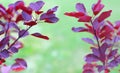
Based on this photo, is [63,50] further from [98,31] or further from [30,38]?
[98,31]

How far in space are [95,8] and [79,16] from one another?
0.17 ft

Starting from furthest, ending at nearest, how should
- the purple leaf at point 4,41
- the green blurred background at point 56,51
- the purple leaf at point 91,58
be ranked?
the green blurred background at point 56,51 < the purple leaf at point 91,58 < the purple leaf at point 4,41

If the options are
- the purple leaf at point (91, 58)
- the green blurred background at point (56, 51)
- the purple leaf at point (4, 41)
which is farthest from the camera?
the green blurred background at point (56, 51)

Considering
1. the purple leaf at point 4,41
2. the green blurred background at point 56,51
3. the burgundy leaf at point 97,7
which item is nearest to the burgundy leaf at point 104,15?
the burgundy leaf at point 97,7

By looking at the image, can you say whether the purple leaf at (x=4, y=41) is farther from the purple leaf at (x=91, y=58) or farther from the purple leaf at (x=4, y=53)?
the purple leaf at (x=91, y=58)

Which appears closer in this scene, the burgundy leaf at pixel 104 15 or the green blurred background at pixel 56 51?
the burgundy leaf at pixel 104 15

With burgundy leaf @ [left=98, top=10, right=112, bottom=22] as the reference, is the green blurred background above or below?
above

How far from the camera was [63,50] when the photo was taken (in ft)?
11.6

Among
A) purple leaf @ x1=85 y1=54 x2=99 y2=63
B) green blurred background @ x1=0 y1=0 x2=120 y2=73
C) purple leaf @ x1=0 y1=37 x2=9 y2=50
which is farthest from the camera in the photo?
green blurred background @ x1=0 y1=0 x2=120 y2=73

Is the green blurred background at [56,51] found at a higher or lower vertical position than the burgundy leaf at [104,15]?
higher

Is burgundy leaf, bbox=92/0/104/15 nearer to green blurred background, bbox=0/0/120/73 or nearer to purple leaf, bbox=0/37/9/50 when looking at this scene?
purple leaf, bbox=0/37/9/50

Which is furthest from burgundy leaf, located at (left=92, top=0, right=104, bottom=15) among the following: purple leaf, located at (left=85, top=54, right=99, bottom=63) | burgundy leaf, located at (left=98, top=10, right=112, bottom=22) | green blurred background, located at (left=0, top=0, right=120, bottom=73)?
green blurred background, located at (left=0, top=0, right=120, bottom=73)

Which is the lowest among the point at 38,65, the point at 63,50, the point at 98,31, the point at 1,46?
the point at 1,46

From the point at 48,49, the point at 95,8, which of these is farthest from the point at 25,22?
the point at 48,49
